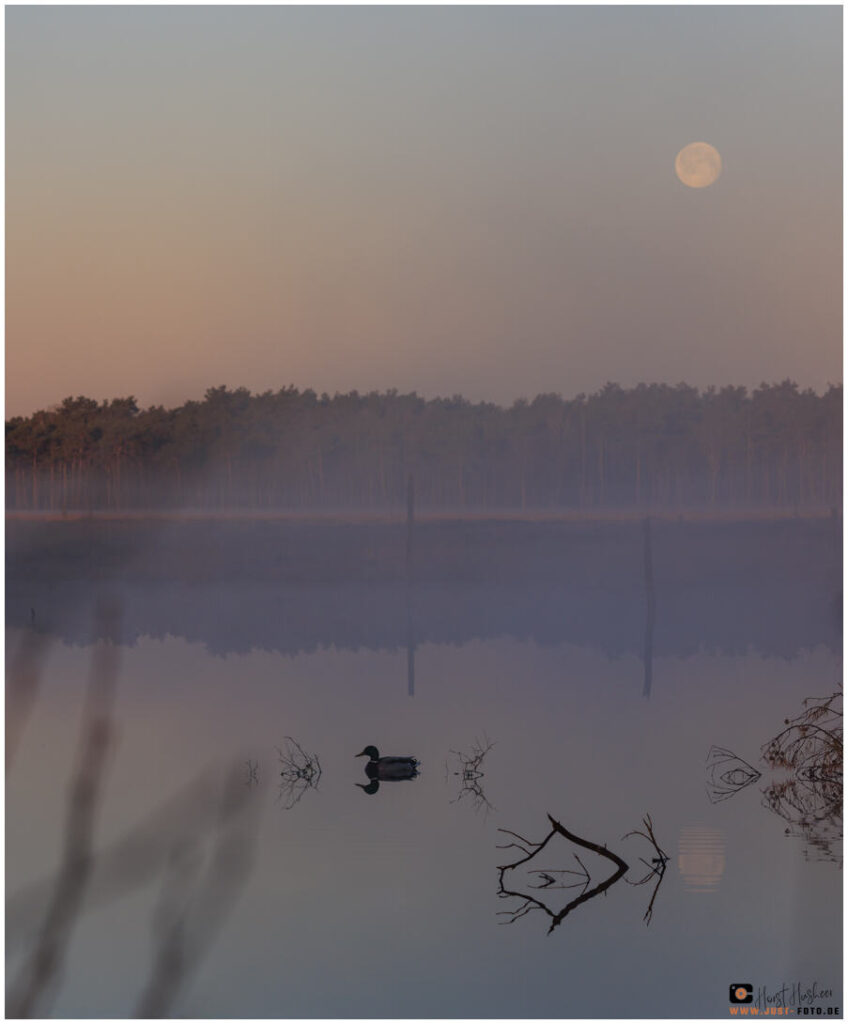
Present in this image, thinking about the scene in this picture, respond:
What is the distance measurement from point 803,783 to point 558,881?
3.52 meters

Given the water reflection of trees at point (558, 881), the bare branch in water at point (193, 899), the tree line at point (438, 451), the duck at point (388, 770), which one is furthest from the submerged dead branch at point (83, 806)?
the tree line at point (438, 451)

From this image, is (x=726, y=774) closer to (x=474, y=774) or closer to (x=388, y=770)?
(x=474, y=774)

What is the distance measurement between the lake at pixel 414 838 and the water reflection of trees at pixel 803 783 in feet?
0.14

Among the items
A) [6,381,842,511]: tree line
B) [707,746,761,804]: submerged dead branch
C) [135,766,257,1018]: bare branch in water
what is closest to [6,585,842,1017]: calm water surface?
[135,766,257,1018]: bare branch in water

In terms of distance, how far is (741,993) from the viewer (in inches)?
280

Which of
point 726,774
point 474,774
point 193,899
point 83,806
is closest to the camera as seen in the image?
point 83,806

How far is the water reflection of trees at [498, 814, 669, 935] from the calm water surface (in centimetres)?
3

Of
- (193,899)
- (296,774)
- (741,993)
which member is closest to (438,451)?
(296,774)

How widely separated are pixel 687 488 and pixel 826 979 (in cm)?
6584

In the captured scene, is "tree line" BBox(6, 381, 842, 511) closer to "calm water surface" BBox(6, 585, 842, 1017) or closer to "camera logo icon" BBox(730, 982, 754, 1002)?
"calm water surface" BBox(6, 585, 842, 1017)

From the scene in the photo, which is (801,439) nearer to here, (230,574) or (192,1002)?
(230,574)

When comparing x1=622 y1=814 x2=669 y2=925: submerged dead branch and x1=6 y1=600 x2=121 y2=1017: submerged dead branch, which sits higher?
x1=6 y1=600 x2=121 y2=1017: submerged dead branch

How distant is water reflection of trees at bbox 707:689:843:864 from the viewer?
31.0 feet

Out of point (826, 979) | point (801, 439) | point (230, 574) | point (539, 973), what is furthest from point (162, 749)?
point (801, 439)
